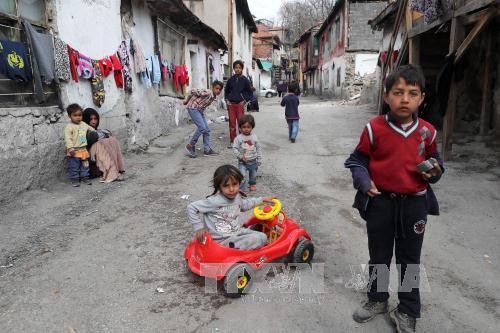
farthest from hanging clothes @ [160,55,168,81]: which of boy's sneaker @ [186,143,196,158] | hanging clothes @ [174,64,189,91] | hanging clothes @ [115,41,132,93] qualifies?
boy's sneaker @ [186,143,196,158]

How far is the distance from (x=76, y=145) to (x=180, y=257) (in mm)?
3170

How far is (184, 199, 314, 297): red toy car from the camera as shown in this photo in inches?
119

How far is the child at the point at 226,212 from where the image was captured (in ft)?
10.5

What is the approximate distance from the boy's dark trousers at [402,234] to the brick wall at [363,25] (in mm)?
22823

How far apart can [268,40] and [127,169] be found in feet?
140

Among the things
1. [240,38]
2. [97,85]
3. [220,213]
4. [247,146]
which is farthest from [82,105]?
[240,38]

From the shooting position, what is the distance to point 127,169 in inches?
282

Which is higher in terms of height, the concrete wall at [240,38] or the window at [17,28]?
the concrete wall at [240,38]

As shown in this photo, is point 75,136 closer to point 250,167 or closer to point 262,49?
point 250,167

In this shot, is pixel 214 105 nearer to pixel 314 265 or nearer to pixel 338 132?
pixel 338 132

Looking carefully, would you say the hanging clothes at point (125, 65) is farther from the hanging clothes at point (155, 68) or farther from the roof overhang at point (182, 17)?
the roof overhang at point (182, 17)

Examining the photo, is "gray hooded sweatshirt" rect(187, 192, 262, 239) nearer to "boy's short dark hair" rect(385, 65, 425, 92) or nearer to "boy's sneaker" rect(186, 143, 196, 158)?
"boy's short dark hair" rect(385, 65, 425, 92)

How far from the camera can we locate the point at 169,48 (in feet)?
38.5

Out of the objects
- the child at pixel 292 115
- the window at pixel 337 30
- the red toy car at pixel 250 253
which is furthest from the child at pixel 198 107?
the window at pixel 337 30
